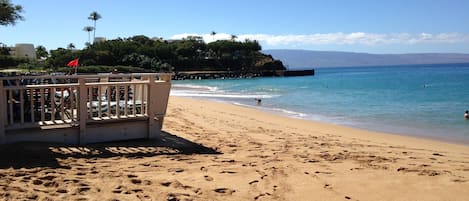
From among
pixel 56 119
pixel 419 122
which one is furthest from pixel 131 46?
pixel 56 119

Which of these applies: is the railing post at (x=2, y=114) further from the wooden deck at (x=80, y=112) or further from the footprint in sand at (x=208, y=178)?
the footprint in sand at (x=208, y=178)

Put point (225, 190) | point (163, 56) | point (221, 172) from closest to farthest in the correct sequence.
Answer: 1. point (225, 190)
2. point (221, 172)
3. point (163, 56)

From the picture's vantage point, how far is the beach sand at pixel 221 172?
4.61 m

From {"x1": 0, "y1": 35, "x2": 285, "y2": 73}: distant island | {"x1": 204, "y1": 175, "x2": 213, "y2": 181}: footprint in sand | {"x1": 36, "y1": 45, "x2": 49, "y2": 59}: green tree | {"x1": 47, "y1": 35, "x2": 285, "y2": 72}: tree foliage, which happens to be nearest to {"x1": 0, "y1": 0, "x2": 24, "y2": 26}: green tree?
{"x1": 204, "y1": 175, "x2": 213, "y2": 181}: footprint in sand

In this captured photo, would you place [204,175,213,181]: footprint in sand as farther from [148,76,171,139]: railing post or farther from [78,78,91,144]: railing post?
[78,78,91,144]: railing post

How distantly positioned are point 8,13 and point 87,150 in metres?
5.62

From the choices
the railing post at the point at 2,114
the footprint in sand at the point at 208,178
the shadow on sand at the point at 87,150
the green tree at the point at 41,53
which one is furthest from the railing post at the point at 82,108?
the green tree at the point at 41,53

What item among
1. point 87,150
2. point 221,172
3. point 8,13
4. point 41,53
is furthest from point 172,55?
point 221,172

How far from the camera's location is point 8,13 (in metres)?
10.3

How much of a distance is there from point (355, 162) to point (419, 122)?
1025 cm

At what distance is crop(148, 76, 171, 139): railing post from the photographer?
7.41m

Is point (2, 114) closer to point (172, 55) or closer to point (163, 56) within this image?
point (163, 56)

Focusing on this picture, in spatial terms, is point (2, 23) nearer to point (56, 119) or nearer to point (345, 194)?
point (56, 119)

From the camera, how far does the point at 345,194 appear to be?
4781 mm
